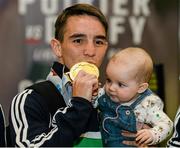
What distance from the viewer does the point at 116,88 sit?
1.53 metres

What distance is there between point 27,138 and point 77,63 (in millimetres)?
308

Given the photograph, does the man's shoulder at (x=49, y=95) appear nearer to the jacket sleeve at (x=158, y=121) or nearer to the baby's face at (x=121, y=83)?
the baby's face at (x=121, y=83)

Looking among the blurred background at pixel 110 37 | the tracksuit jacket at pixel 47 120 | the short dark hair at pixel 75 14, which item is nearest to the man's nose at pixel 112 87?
the tracksuit jacket at pixel 47 120

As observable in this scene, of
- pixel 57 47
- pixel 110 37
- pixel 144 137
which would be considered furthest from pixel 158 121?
pixel 110 37

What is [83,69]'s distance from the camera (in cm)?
145

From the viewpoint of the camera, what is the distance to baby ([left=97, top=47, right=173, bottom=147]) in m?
1.52

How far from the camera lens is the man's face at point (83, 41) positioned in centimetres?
155

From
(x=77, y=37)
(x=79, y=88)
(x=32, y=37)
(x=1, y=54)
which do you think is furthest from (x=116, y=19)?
(x=79, y=88)

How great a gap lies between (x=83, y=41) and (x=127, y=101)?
24 centimetres

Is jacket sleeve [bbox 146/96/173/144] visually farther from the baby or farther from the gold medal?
the gold medal

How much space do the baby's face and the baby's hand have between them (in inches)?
5.7

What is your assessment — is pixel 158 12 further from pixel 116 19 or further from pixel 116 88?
pixel 116 88

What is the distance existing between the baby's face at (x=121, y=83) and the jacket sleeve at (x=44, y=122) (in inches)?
7.0

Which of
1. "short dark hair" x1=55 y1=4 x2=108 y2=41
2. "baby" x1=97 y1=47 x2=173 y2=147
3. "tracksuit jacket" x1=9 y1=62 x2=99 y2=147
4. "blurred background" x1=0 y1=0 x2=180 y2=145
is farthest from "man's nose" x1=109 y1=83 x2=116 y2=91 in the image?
"blurred background" x1=0 y1=0 x2=180 y2=145
